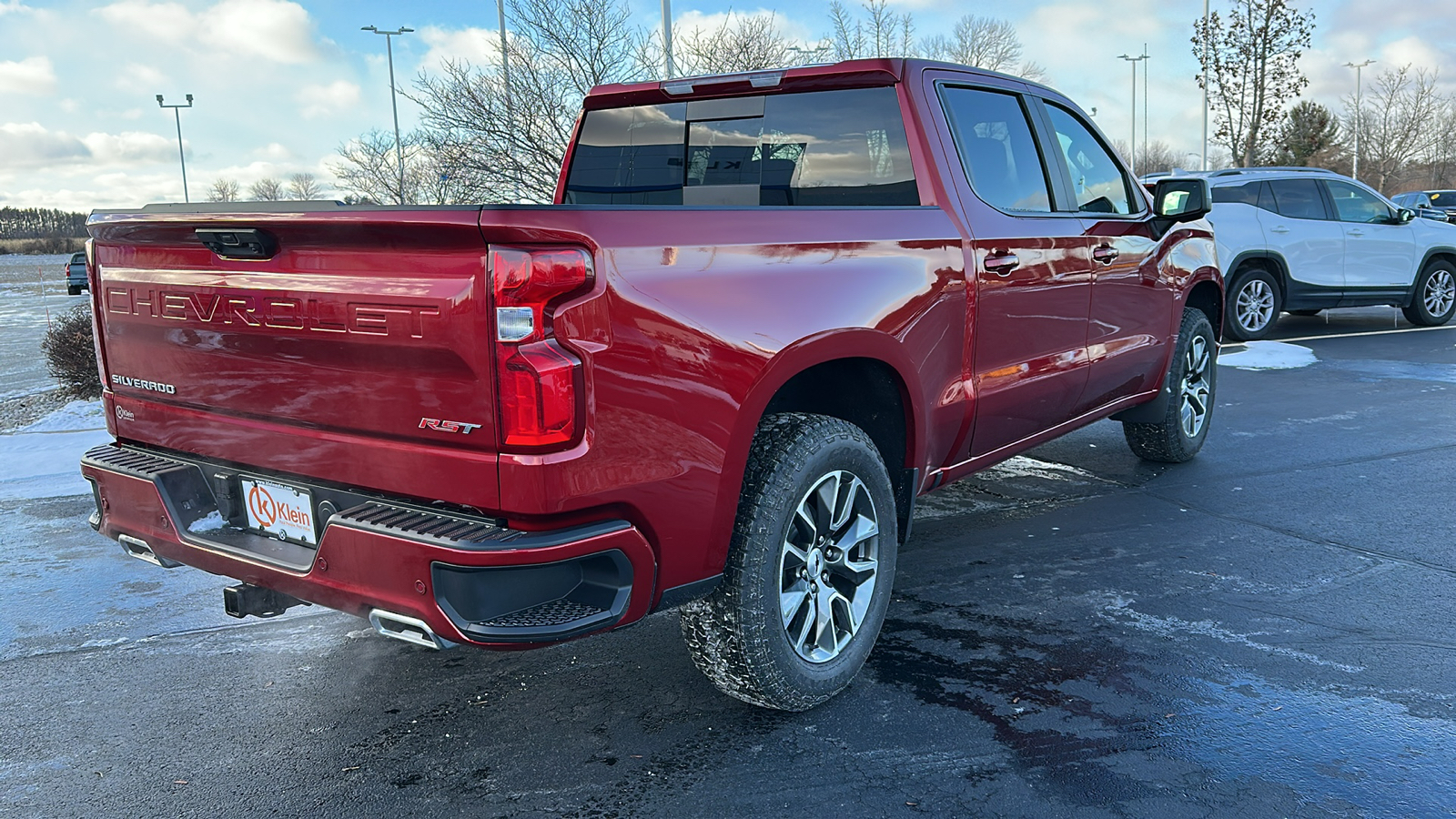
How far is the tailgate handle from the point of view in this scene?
2.70 meters

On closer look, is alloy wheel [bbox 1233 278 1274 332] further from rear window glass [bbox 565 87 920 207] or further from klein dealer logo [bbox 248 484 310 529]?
klein dealer logo [bbox 248 484 310 529]

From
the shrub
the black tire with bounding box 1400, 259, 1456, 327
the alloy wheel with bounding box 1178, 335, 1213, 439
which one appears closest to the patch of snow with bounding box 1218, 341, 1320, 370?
the black tire with bounding box 1400, 259, 1456, 327

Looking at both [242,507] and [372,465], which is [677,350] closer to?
[372,465]

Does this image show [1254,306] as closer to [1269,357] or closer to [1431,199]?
[1269,357]

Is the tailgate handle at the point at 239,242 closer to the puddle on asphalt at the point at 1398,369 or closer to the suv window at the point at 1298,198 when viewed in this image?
the puddle on asphalt at the point at 1398,369

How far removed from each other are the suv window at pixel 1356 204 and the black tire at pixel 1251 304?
4.12 ft

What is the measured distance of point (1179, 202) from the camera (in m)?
5.14

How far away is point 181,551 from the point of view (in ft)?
9.78

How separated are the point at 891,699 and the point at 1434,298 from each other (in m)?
13.3

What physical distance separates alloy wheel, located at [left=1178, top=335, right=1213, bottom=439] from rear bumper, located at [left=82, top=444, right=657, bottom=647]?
14.4ft

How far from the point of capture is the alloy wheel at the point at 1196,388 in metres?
5.99

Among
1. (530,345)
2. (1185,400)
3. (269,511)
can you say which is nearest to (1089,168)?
(1185,400)

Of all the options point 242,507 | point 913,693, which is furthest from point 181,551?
point 913,693

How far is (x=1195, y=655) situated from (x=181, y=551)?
316cm
